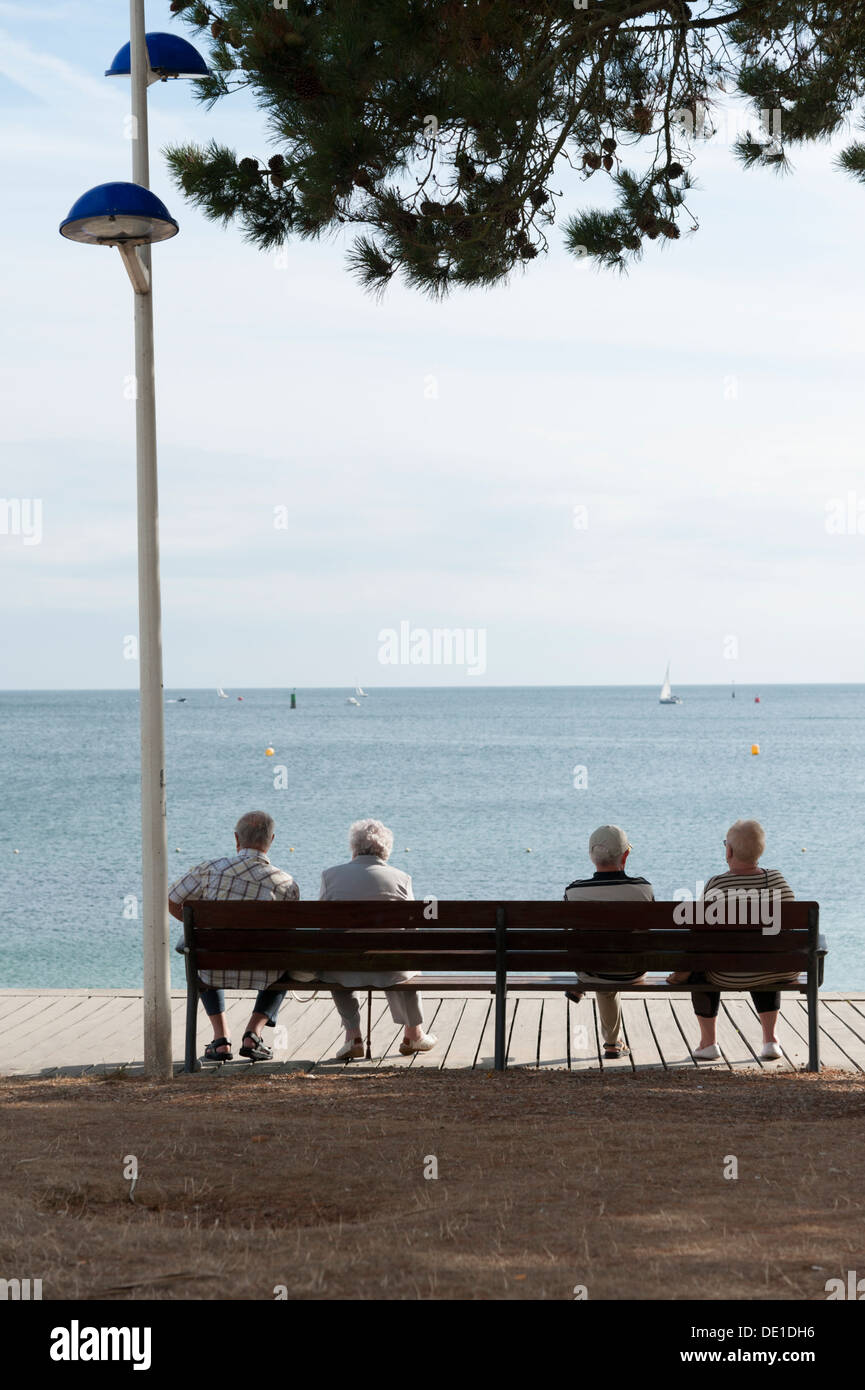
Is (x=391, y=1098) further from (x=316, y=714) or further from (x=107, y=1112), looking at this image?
(x=316, y=714)

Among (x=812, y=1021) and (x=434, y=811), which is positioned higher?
(x=812, y=1021)

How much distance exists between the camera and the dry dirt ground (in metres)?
3.24

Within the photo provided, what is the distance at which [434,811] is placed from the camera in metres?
42.2

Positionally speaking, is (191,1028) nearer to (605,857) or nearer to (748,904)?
(605,857)

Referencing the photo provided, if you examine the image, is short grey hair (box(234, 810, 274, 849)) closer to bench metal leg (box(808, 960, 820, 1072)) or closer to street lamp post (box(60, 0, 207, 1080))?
street lamp post (box(60, 0, 207, 1080))

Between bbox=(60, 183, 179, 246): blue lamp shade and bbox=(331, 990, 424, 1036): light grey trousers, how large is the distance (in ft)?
12.2

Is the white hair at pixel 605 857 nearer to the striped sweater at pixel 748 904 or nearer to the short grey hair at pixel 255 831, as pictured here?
the striped sweater at pixel 748 904

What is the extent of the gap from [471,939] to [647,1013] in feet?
6.26

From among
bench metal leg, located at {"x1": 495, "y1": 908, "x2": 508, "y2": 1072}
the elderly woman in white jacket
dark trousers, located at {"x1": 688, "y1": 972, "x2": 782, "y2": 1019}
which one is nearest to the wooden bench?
bench metal leg, located at {"x1": 495, "y1": 908, "x2": 508, "y2": 1072}

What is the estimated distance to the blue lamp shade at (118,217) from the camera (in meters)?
5.60

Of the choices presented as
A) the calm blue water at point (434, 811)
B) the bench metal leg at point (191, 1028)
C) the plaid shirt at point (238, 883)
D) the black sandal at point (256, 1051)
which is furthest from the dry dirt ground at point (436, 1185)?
the calm blue water at point (434, 811)

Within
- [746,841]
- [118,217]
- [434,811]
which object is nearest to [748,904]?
[746,841]

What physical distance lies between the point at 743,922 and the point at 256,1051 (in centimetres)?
252
